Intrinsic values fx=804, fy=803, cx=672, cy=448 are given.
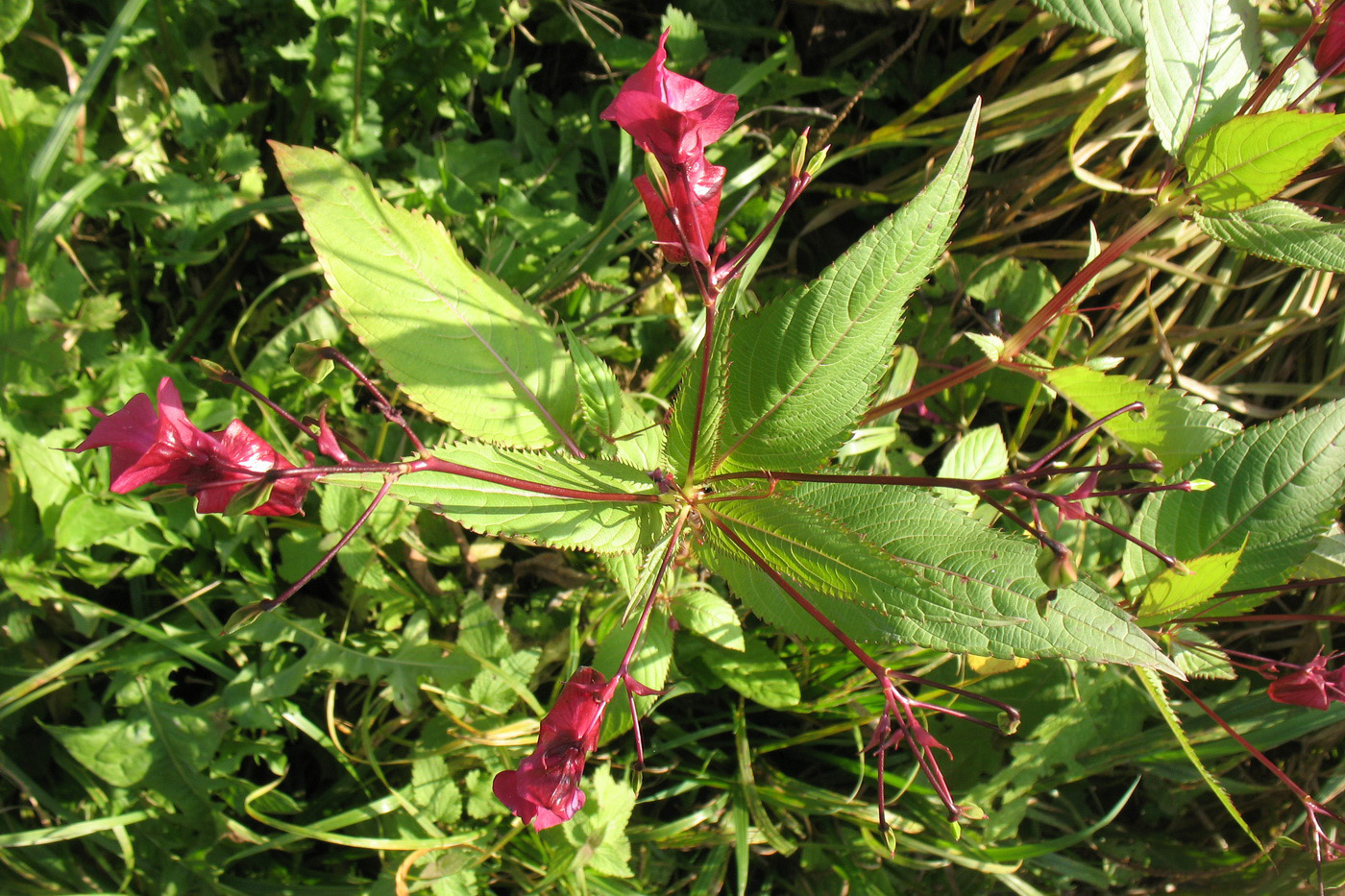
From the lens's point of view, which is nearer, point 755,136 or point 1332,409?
point 1332,409

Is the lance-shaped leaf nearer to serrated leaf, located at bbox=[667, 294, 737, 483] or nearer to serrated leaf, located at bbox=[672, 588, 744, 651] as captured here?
serrated leaf, located at bbox=[667, 294, 737, 483]

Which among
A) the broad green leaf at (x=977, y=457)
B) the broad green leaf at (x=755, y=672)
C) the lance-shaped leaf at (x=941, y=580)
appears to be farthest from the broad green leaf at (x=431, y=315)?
the broad green leaf at (x=977, y=457)

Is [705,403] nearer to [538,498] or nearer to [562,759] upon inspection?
[538,498]

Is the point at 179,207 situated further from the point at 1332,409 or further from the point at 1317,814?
the point at 1317,814

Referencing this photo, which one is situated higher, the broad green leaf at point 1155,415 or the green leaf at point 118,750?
the broad green leaf at point 1155,415

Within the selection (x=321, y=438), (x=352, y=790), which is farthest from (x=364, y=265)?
(x=352, y=790)

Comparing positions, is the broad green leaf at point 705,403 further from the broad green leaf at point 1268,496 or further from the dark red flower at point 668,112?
the broad green leaf at point 1268,496

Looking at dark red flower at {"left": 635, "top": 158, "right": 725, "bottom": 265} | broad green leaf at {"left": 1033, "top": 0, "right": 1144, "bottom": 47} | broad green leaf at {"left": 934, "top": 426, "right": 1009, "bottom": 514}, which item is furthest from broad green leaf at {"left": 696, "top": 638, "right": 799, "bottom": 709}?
broad green leaf at {"left": 1033, "top": 0, "right": 1144, "bottom": 47}
